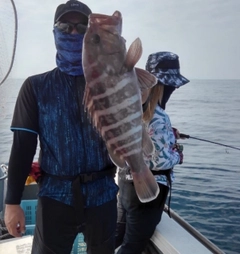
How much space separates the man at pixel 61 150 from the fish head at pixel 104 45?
26.4 inches

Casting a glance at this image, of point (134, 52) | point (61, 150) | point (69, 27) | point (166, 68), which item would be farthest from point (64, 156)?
point (166, 68)

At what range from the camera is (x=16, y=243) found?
3385mm

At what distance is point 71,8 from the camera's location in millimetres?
2154

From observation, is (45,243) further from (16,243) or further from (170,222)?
(170,222)

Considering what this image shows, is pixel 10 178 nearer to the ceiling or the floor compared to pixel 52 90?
nearer to the floor

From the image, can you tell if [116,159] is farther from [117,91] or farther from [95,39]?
[95,39]

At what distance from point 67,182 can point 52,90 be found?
1.88 feet

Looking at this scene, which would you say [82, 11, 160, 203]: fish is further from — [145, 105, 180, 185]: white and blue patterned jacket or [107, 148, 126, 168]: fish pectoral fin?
[145, 105, 180, 185]: white and blue patterned jacket

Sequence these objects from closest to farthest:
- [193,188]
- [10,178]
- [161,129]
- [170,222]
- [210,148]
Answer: [10,178], [161,129], [170,222], [193,188], [210,148]

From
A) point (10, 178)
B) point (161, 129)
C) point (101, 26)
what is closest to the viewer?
point (101, 26)

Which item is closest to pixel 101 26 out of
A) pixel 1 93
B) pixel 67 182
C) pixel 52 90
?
pixel 52 90

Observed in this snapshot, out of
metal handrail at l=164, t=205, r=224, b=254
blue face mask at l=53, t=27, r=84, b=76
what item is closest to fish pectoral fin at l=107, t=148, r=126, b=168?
blue face mask at l=53, t=27, r=84, b=76

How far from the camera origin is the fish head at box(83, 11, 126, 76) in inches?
59.1

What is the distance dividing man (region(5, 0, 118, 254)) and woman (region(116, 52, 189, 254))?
0.64 meters
